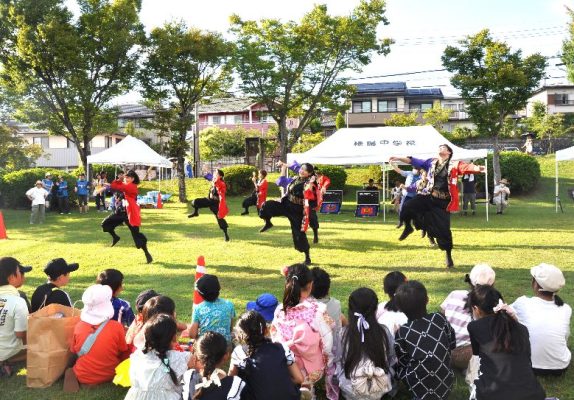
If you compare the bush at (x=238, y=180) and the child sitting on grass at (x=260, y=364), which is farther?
the bush at (x=238, y=180)

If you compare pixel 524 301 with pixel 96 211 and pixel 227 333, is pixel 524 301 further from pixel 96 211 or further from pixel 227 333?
pixel 96 211

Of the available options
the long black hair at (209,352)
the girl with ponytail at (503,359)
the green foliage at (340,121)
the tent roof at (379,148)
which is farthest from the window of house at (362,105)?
the long black hair at (209,352)

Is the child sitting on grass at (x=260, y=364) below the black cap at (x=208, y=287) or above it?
below

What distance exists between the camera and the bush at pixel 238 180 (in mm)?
26438

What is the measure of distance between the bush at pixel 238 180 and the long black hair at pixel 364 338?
23044 mm

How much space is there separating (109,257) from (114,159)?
29.6 ft

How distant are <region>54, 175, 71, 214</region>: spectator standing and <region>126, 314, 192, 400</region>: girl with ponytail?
703 inches

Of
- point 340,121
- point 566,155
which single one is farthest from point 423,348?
point 340,121

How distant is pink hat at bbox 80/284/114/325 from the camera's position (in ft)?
13.6

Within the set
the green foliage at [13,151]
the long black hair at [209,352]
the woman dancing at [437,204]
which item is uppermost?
the green foliage at [13,151]

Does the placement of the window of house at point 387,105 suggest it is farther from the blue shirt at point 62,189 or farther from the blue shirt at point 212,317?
the blue shirt at point 212,317

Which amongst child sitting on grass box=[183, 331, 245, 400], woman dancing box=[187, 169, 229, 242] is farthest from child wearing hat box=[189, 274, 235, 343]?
woman dancing box=[187, 169, 229, 242]

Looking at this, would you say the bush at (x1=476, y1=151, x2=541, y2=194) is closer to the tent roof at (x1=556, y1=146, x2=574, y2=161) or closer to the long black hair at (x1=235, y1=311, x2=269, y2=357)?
the tent roof at (x1=556, y1=146, x2=574, y2=161)

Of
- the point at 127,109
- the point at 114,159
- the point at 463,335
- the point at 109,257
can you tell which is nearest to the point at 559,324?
the point at 463,335
